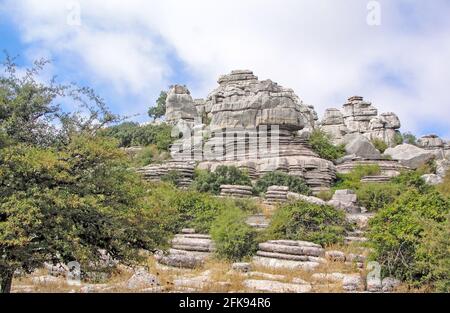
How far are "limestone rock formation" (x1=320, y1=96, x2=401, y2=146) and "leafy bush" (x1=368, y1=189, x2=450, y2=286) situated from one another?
90.3ft

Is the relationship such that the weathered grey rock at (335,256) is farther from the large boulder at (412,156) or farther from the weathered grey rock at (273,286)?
the large boulder at (412,156)

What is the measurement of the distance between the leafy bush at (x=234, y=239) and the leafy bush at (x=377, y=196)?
8454 millimetres

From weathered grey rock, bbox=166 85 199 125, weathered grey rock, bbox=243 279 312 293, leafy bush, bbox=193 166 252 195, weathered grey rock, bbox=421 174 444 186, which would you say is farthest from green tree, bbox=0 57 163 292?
weathered grey rock, bbox=166 85 199 125

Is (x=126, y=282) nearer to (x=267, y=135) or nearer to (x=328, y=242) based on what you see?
(x=328, y=242)

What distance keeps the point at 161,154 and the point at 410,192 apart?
67.3 ft

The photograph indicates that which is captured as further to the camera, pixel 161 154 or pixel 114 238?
pixel 161 154

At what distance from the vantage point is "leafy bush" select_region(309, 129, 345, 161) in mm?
29750

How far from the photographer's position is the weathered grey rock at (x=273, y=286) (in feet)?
35.0

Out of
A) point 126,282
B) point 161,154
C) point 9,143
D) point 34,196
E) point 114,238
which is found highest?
point 161,154

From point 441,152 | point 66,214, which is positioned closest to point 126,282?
point 66,214

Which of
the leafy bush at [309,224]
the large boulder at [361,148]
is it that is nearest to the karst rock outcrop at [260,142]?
the large boulder at [361,148]

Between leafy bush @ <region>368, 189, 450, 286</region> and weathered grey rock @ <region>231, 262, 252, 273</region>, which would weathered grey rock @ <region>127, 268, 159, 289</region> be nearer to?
weathered grey rock @ <region>231, 262, 252, 273</region>
